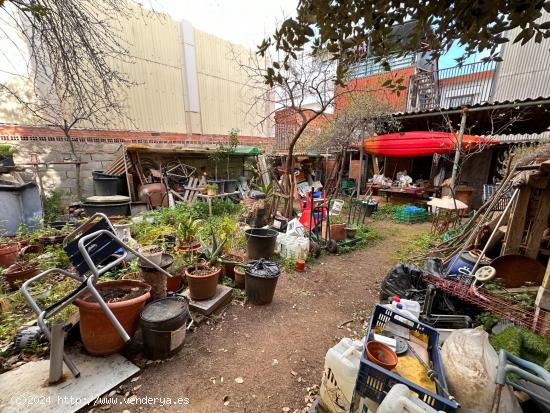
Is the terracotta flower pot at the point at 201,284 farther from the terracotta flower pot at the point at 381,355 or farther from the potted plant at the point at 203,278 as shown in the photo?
the terracotta flower pot at the point at 381,355

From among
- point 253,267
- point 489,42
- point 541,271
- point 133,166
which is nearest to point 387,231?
point 541,271

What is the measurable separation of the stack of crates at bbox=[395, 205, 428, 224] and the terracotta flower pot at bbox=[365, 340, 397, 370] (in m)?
7.52

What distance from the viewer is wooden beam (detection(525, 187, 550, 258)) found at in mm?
3397

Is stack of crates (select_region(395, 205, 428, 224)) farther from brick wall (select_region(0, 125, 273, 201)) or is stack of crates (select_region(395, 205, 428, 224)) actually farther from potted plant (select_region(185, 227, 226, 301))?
brick wall (select_region(0, 125, 273, 201))

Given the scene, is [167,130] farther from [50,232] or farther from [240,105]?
[50,232]

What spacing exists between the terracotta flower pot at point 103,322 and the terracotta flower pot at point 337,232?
441cm

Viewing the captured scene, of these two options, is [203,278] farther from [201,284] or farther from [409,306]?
[409,306]

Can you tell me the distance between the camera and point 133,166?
25.4 ft

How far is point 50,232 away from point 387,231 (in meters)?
8.31

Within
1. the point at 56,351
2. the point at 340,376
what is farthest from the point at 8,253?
the point at 340,376

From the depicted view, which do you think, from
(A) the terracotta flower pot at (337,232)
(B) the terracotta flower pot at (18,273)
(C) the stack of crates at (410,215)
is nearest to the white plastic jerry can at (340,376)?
(A) the terracotta flower pot at (337,232)

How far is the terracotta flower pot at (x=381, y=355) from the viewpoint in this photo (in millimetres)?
1686

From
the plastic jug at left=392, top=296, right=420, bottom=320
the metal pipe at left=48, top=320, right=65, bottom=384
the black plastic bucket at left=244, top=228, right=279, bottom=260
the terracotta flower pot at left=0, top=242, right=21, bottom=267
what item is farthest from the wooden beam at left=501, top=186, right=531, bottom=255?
the terracotta flower pot at left=0, top=242, right=21, bottom=267

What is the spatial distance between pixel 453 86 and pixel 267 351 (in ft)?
41.7
